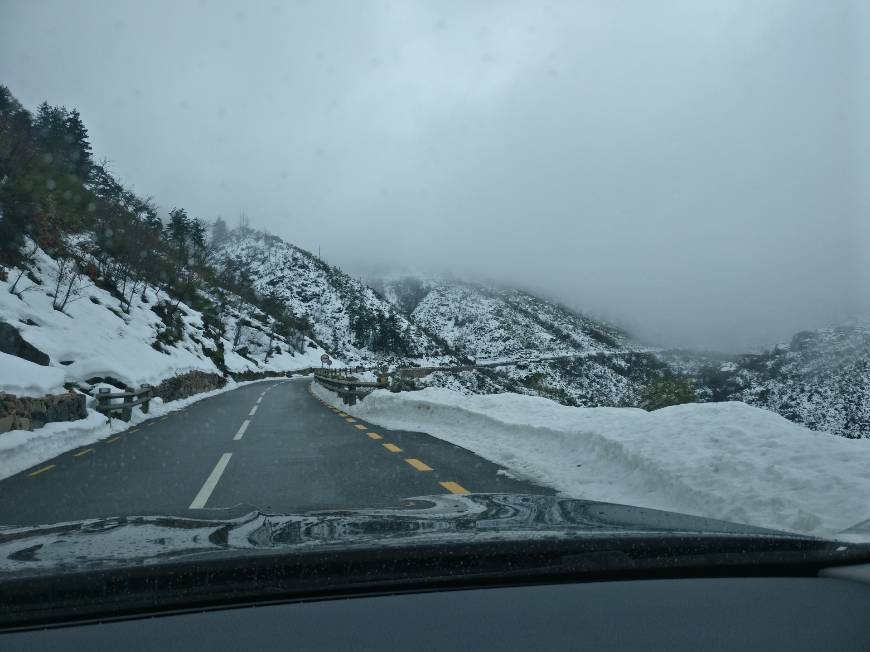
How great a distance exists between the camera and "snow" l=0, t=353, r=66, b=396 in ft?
40.7

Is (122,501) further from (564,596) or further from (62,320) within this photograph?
(62,320)

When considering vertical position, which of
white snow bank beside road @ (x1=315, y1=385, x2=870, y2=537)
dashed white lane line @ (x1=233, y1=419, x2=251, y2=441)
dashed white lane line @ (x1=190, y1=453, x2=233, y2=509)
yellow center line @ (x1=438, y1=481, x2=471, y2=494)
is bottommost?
dashed white lane line @ (x1=190, y1=453, x2=233, y2=509)

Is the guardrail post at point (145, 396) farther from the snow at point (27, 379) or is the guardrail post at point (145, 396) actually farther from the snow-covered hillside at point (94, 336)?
the snow at point (27, 379)

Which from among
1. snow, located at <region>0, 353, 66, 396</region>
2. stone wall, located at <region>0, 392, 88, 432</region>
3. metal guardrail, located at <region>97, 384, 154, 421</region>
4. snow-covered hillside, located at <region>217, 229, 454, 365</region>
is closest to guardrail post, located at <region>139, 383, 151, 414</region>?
metal guardrail, located at <region>97, 384, 154, 421</region>

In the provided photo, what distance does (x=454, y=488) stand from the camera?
7098mm

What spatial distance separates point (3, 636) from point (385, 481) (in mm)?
5837

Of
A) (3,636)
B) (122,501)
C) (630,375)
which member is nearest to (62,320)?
(122,501)

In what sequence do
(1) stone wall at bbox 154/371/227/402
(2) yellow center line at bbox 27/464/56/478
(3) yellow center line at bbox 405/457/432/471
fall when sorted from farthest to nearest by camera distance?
(1) stone wall at bbox 154/371/227/402 → (2) yellow center line at bbox 27/464/56/478 → (3) yellow center line at bbox 405/457/432/471

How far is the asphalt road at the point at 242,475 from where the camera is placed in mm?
6523

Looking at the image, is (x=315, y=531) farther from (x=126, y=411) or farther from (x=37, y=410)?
(x=126, y=411)

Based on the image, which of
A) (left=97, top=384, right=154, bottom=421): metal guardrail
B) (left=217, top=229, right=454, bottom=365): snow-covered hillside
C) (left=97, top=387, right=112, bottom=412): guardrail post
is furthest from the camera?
(left=217, top=229, right=454, bottom=365): snow-covered hillside

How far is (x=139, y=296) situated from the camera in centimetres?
4819

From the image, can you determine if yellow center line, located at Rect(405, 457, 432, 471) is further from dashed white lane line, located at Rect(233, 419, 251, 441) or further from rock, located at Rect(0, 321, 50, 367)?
rock, located at Rect(0, 321, 50, 367)

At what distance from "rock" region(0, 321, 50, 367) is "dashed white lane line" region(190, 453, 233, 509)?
13.4 metres
